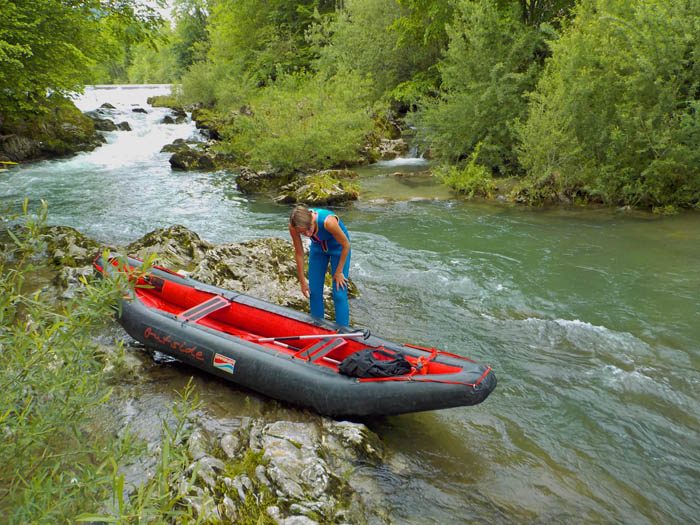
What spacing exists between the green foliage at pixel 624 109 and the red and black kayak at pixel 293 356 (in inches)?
329

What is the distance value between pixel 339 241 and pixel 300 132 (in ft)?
31.3

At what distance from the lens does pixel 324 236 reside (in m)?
4.55

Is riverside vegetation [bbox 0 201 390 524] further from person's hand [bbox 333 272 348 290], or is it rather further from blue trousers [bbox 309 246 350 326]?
person's hand [bbox 333 272 348 290]

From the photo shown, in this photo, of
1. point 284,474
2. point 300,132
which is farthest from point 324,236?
point 300,132

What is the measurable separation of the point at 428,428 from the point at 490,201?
8688 mm

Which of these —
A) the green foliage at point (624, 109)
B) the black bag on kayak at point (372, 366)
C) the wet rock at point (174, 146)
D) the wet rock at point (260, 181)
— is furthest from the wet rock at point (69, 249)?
the wet rock at point (174, 146)

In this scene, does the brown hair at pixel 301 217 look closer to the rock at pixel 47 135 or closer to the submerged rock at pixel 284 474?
the submerged rock at pixel 284 474

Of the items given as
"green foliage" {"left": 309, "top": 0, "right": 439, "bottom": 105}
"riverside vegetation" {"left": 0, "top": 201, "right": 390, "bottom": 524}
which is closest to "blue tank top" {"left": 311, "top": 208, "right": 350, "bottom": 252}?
"riverside vegetation" {"left": 0, "top": 201, "right": 390, "bottom": 524}

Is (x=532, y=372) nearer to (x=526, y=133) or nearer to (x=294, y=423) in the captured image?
(x=294, y=423)

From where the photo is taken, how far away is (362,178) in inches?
558

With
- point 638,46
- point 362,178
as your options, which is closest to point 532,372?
point 638,46

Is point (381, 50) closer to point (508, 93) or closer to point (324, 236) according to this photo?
point (508, 93)

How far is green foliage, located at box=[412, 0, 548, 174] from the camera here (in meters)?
12.1

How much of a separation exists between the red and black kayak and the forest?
7.67 m
